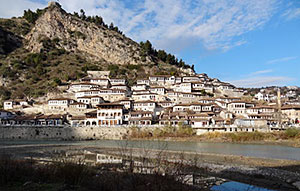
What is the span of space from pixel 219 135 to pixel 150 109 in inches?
772

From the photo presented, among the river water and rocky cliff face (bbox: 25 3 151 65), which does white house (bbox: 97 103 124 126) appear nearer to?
the river water

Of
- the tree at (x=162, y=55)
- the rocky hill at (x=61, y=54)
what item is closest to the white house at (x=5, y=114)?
the rocky hill at (x=61, y=54)

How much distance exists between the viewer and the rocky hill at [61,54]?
77.8 m

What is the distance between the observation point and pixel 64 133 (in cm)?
4353

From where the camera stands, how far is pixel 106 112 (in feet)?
164

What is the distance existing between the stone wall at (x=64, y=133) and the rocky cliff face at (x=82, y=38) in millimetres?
60071

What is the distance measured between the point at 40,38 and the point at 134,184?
113 metres

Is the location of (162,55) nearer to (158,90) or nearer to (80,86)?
(158,90)

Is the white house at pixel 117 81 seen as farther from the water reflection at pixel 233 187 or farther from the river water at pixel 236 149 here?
the water reflection at pixel 233 187

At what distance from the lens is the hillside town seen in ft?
147

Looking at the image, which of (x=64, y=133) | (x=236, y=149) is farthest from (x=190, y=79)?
(x=236, y=149)

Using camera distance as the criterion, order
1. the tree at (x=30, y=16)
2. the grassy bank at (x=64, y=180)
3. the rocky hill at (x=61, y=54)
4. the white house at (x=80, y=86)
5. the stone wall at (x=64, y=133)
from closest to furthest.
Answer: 1. the grassy bank at (x=64, y=180)
2. the stone wall at (x=64, y=133)
3. the white house at (x=80, y=86)
4. the rocky hill at (x=61, y=54)
5. the tree at (x=30, y=16)

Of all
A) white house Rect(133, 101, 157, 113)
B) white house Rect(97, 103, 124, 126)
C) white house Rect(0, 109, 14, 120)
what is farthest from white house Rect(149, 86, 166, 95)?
white house Rect(0, 109, 14, 120)

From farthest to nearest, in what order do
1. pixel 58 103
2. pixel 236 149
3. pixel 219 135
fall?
pixel 58 103, pixel 219 135, pixel 236 149
